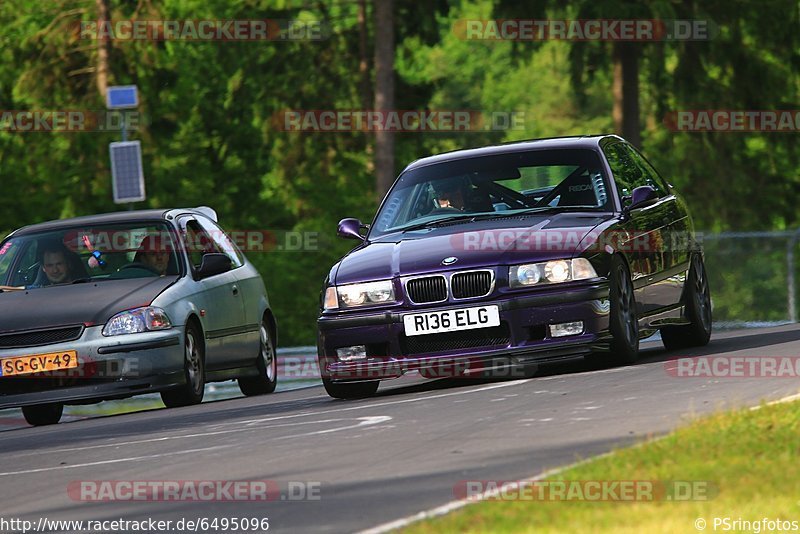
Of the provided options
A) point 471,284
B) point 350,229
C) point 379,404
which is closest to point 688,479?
point 471,284

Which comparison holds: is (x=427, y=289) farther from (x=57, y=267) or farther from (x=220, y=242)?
(x=220, y=242)

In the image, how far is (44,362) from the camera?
46.6 ft

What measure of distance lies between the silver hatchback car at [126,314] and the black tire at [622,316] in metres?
3.90

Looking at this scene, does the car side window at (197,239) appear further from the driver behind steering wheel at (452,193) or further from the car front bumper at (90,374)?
the driver behind steering wheel at (452,193)

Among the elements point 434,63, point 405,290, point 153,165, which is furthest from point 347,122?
point 434,63

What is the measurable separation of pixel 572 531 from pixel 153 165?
37.5 metres

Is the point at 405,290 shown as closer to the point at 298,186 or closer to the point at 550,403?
the point at 550,403

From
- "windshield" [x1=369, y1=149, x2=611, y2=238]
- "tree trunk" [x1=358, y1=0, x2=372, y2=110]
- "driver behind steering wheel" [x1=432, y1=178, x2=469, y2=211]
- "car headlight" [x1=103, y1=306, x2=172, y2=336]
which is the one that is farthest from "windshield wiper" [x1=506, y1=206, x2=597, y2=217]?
"tree trunk" [x1=358, y1=0, x2=372, y2=110]

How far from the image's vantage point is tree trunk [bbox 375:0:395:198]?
109 ft

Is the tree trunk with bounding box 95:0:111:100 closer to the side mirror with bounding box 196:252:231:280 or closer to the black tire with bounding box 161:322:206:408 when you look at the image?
the side mirror with bounding box 196:252:231:280

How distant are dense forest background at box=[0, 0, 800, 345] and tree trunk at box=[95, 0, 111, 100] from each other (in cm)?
11

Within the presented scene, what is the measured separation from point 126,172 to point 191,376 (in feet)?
21.9

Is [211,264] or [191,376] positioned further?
[211,264]

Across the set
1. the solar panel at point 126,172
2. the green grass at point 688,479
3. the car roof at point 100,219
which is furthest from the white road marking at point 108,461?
the solar panel at point 126,172
